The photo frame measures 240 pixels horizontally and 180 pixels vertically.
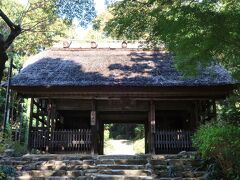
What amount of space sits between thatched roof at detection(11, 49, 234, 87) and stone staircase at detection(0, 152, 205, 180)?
361 cm

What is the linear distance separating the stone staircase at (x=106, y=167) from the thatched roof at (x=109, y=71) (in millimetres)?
3615

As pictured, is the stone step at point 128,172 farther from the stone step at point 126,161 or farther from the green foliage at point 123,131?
the green foliage at point 123,131

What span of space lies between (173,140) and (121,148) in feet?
54.4

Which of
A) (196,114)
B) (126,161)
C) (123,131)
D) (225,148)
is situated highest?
(196,114)

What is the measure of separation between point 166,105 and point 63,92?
509cm

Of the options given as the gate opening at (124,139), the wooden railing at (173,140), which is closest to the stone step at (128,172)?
the wooden railing at (173,140)

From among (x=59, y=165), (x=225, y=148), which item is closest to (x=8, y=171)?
(x=59, y=165)

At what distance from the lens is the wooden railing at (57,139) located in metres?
14.8

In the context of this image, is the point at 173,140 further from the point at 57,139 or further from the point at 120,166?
the point at 57,139

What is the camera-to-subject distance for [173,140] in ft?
48.5

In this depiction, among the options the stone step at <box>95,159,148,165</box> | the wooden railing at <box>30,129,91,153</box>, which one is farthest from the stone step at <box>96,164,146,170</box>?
the wooden railing at <box>30,129,91,153</box>

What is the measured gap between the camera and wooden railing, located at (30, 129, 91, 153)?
1482cm

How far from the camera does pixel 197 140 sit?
10305mm

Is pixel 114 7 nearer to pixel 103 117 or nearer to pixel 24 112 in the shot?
pixel 103 117
